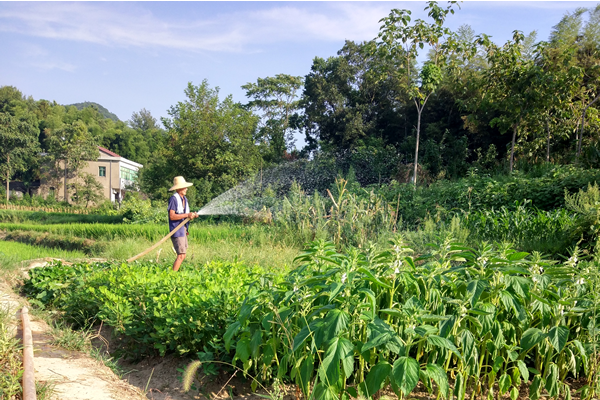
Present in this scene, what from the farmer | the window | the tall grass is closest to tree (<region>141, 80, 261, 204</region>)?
the tall grass

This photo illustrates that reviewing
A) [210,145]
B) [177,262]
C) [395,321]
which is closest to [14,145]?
[210,145]

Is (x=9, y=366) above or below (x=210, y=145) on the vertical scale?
below

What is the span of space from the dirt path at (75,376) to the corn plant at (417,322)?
2.65 ft

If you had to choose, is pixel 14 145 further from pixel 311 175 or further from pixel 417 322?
pixel 417 322

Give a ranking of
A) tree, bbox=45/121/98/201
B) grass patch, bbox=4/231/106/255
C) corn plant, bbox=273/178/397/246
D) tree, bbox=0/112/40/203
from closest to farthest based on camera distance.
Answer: corn plant, bbox=273/178/397/246
grass patch, bbox=4/231/106/255
tree, bbox=45/121/98/201
tree, bbox=0/112/40/203

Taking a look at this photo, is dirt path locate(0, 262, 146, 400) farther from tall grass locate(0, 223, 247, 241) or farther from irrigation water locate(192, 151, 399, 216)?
irrigation water locate(192, 151, 399, 216)

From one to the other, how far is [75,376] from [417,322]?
2.30 m

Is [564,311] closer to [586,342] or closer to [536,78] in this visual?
[586,342]

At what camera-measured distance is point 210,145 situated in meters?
22.4

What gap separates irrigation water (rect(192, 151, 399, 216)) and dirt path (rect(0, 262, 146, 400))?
1272cm

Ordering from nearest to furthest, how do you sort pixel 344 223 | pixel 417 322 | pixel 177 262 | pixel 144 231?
pixel 417 322 → pixel 177 262 → pixel 344 223 → pixel 144 231

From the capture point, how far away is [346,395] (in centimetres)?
240

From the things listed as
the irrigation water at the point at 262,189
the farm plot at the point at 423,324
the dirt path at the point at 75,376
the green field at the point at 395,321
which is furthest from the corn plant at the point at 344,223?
the dirt path at the point at 75,376

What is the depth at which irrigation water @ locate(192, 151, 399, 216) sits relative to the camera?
17922 millimetres
